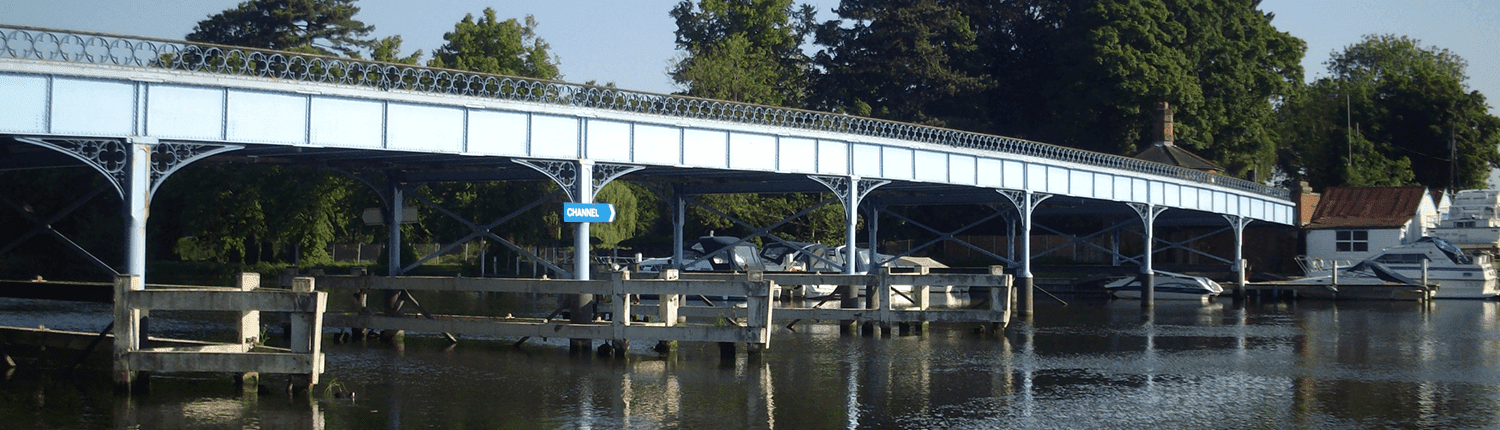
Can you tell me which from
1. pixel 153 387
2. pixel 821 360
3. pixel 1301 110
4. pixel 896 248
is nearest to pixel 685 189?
pixel 821 360

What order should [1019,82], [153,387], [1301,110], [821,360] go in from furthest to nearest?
[1301,110]
[1019,82]
[821,360]
[153,387]

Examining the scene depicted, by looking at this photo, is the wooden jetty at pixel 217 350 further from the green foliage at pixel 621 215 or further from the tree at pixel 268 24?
the tree at pixel 268 24

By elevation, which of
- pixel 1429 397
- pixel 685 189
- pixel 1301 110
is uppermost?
pixel 1301 110

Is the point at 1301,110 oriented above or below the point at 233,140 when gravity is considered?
above

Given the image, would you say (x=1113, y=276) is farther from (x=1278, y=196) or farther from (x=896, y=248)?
(x=896, y=248)

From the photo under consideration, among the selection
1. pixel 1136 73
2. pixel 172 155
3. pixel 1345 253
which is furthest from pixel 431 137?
pixel 1136 73

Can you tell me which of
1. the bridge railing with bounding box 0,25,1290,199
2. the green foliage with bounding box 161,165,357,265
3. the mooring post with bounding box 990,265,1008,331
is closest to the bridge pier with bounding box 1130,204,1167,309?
the bridge railing with bounding box 0,25,1290,199

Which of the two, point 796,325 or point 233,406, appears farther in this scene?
point 796,325

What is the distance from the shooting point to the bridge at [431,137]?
2211 cm

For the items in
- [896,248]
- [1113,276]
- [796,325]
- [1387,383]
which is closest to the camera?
[1387,383]

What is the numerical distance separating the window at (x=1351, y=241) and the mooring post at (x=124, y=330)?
57.5m

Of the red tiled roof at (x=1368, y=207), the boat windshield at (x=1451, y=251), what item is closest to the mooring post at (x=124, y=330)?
the boat windshield at (x=1451, y=251)

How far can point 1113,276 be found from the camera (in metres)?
59.3

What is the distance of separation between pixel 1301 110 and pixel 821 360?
263ft
